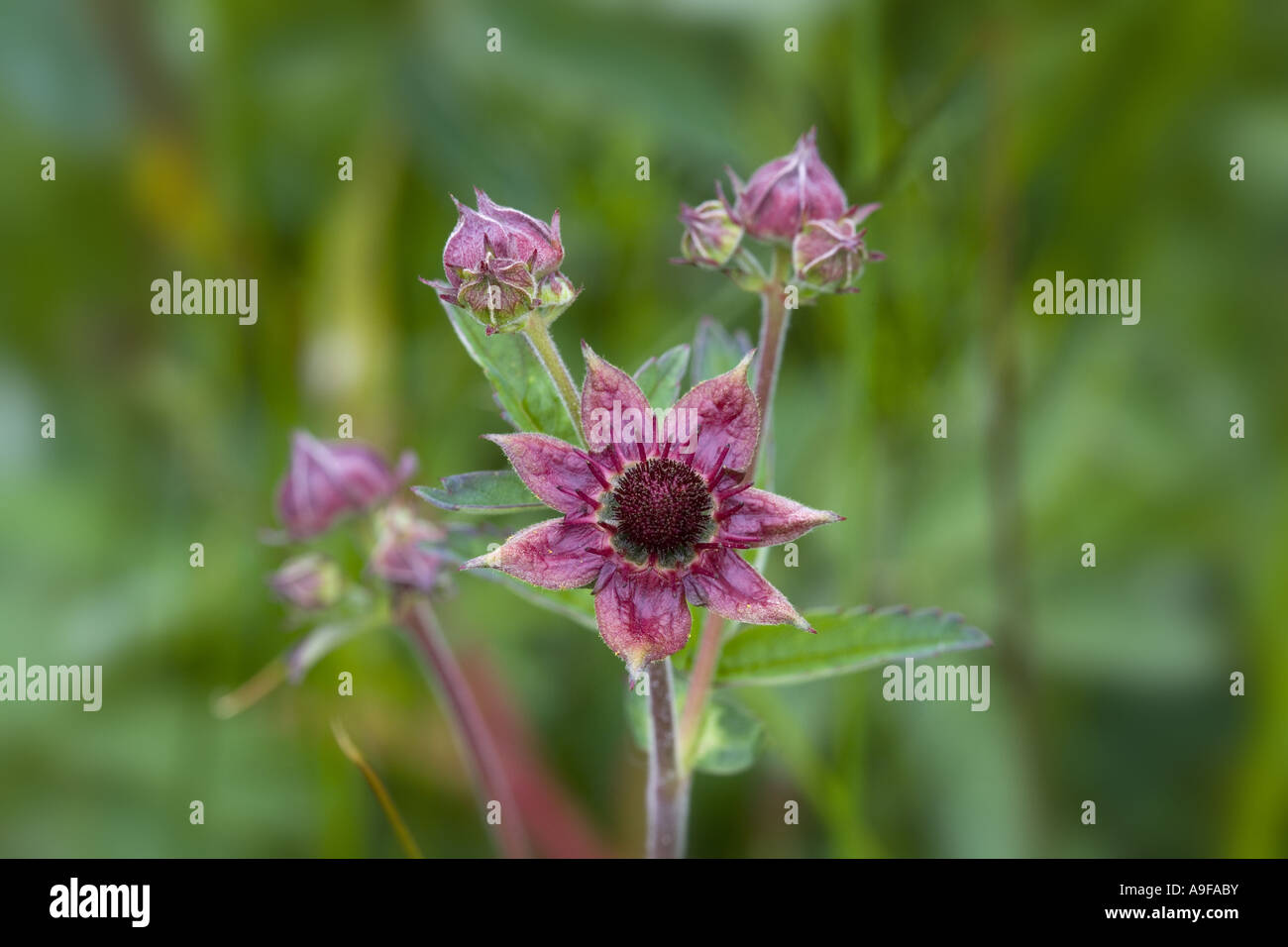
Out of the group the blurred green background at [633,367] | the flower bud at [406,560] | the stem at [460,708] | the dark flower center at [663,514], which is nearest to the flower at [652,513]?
the dark flower center at [663,514]

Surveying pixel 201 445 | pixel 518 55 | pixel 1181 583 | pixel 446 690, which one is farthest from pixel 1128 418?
pixel 201 445

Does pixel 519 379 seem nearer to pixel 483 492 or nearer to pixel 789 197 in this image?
pixel 483 492

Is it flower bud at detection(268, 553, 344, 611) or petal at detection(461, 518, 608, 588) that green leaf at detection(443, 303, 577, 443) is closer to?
petal at detection(461, 518, 608, 588)

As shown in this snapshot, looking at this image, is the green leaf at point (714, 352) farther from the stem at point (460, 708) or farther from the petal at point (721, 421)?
the stem at point (460, 708)

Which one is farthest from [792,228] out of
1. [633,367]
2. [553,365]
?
[633,367]

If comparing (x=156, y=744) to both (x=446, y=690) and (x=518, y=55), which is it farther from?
(x=518, y=55)
